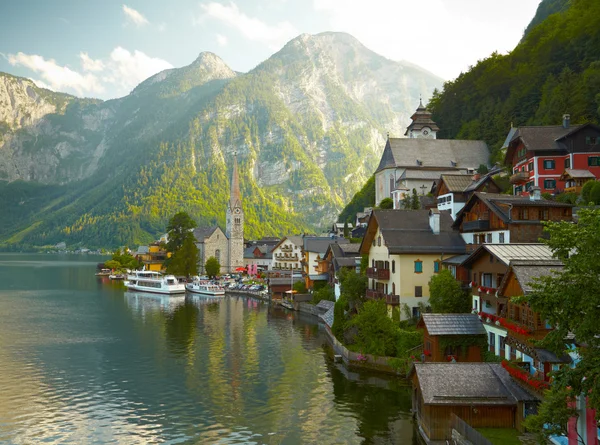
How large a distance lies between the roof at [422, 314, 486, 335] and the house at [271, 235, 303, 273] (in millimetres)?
91431

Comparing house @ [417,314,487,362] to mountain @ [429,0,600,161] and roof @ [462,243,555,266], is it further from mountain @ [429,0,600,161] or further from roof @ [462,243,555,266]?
mountain @ [429,0,600,161]

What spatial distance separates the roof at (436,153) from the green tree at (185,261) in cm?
5414

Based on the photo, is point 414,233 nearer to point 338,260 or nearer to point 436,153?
point 338,260

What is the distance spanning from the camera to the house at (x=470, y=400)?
27000 mm

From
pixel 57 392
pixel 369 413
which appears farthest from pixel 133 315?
pixel 369 413

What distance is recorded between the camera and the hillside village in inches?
1070

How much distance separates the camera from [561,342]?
17.2m

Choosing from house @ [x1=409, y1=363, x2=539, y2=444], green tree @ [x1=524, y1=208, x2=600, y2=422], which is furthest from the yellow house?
green tree @ [x1=524, y1=208, x2=600, y2=422]

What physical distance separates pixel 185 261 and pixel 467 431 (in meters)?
115

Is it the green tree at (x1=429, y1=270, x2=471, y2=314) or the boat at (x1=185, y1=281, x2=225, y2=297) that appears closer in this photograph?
the green tree at (x1=429, y1=270, x2=471, y2=314)

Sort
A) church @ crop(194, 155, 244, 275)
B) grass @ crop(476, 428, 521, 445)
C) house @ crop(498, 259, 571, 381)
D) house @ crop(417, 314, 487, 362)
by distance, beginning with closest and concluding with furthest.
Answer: grass @ crop(476, 428, 521, 445), house @ crop(498, 259, 571, 381), house @ crop(417, 314, 487, 362), church @ crop(194, 155, 244, 275)

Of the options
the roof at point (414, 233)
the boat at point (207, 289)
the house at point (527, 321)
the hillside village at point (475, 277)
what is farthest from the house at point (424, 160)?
the house at point (527, 321)

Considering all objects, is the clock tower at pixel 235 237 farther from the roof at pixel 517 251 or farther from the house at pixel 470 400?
the house at pixel 470 400

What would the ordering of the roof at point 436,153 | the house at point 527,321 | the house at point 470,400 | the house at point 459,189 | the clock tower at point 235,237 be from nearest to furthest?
the house at point 527,321
the house at point 470,400
the house at point 459,189
the roof at point 436,153
the clock tower at point 235,237
